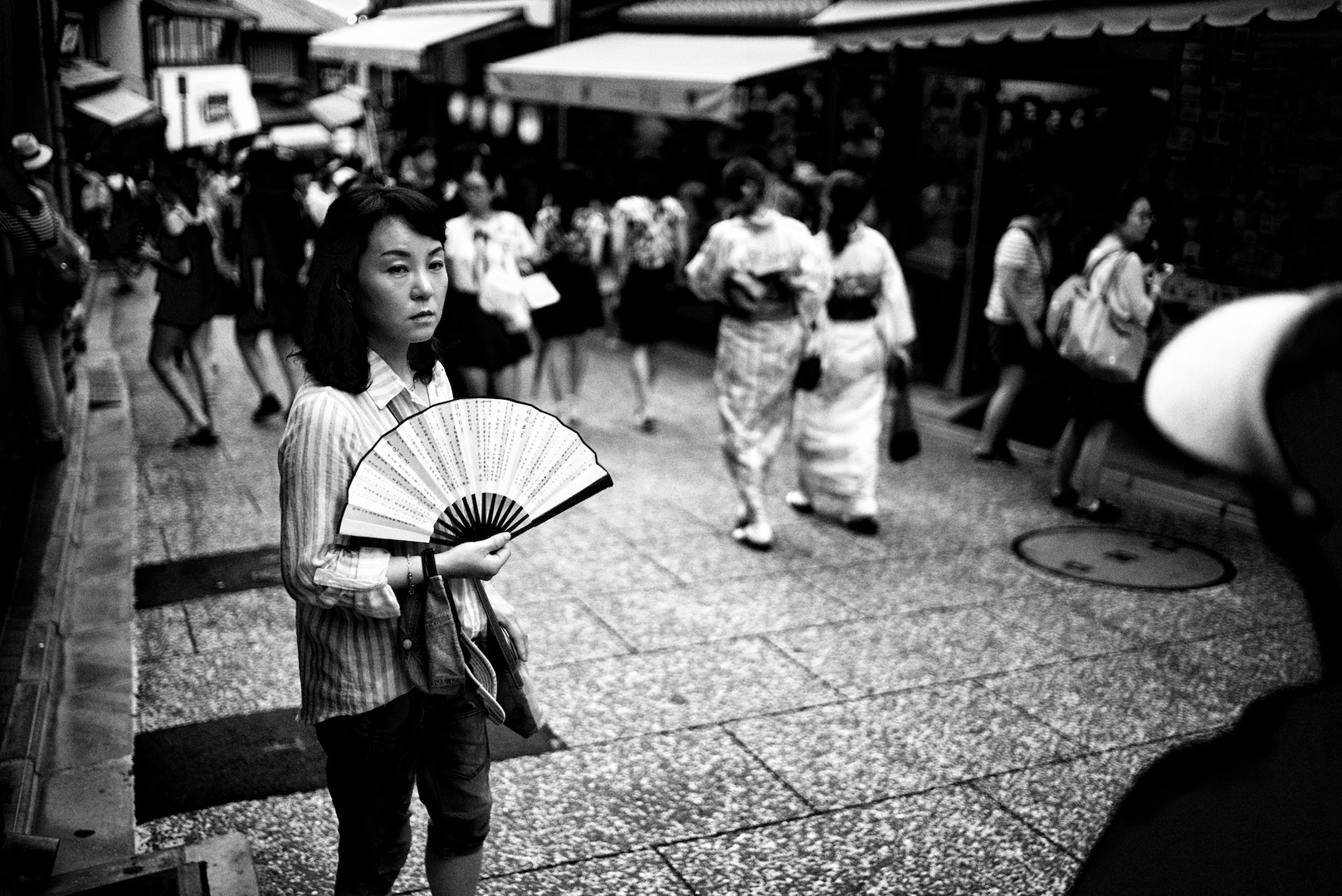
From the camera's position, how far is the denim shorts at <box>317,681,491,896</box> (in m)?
2.68

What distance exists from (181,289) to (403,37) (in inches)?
403

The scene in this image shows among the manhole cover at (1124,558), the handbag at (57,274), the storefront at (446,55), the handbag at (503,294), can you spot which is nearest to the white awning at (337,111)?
the storefront at (446,55)

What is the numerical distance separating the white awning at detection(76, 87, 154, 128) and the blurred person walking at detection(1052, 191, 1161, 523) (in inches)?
254

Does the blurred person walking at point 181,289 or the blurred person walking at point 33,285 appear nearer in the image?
the blurred person walking at point 33,285

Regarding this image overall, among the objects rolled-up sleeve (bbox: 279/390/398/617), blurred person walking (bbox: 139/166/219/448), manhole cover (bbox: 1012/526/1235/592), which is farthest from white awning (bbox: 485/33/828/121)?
rolled-up sleeve (bbox: 279/390/398/617)

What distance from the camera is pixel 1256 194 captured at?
7.62 meters

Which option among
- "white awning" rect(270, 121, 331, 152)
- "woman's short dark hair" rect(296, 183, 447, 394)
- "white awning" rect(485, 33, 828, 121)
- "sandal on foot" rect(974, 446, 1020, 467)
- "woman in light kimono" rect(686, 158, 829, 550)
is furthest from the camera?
"white awning" rect(270, 121, 331, 152)

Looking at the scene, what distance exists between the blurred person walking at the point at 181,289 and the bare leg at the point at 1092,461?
5.53m

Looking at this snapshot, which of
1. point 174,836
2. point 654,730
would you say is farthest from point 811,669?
point 174,836

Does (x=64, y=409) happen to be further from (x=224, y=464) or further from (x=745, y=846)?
(x=745, y=846)

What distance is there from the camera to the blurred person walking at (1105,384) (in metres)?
6.99

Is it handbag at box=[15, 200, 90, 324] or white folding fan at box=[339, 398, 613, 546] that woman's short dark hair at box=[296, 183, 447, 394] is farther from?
handbag at box=[15, 200, 90, 324]

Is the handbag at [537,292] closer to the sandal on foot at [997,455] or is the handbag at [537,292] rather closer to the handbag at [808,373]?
the handbag at [808,373]

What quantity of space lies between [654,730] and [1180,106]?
5496 mm
